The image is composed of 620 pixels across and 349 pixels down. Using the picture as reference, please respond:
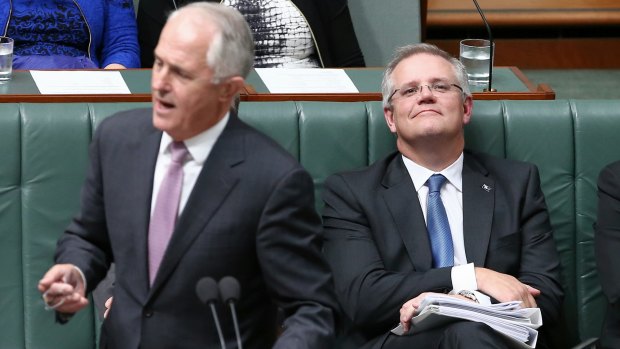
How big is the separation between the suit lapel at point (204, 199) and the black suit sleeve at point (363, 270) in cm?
62

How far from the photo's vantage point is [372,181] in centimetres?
250

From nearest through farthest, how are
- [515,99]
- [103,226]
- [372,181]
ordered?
[103,226], [372,181], [515,99]

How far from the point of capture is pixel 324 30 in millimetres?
3482

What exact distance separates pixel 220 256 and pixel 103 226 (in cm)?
20

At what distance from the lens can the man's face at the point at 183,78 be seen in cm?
178

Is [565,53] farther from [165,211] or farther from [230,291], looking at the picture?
[230,291]

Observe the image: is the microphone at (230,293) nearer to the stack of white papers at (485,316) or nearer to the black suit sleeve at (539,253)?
the stack of white papers at (485,316)

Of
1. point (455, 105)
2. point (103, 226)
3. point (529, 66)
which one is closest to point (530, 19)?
point (529, 66)

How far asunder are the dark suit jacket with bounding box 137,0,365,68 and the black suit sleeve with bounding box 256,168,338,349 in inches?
64.2

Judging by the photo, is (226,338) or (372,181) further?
(372,181)

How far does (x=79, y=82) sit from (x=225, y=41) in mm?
1041

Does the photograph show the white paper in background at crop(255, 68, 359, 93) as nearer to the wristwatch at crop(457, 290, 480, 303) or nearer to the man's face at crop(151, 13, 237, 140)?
the wristwatch at crop(457, 290, 480, 303)

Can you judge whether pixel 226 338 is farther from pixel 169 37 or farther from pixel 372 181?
pixel 372 181

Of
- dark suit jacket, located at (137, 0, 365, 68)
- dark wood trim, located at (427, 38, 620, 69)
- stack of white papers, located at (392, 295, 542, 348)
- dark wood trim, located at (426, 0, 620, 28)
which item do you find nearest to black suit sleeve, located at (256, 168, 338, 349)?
stack of white papers, located at (392, 295, 542, 348)
